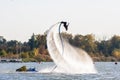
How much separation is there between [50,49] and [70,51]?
7493 mm

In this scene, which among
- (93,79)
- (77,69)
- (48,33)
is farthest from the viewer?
(77,69)

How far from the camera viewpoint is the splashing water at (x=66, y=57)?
111500 millimetres

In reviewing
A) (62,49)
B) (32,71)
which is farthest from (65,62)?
(32,71)

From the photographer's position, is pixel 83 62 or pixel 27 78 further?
pixel 83 62

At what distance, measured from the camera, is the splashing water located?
112m

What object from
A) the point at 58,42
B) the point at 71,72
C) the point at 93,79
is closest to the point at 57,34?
the point at 58,42

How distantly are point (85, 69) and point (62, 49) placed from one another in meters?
10.3

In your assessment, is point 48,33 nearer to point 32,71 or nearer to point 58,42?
point 58,42

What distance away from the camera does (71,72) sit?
116438 millimetres

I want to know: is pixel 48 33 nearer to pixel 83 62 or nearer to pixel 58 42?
pixel 58 42

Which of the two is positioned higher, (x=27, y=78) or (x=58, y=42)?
(x=58, y=42)

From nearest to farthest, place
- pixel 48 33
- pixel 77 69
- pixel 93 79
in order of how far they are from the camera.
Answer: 1. pixel 93 79
2. pixel 48 33
3. pixel 77 69

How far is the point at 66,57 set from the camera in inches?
4500

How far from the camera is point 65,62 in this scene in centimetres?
11350
